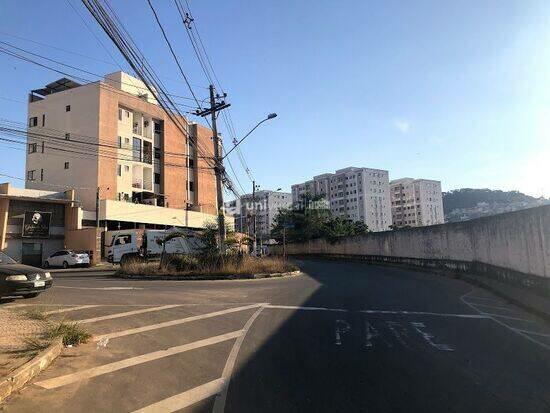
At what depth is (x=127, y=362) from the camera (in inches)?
284

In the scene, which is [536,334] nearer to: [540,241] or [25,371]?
[540,241]

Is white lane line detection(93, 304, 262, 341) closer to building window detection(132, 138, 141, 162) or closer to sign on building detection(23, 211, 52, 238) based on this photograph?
sign on building detection(23, 211, 52, 238)

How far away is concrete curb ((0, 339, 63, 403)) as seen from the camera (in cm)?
556

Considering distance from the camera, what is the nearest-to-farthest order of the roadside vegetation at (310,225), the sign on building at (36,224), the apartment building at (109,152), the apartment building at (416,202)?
the sign on building at (36,224)
the apartment building at (109,152)
the roadside vegetation at (310,225)
the apartment building at (416,202)

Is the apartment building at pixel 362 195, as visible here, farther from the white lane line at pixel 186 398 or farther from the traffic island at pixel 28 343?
the white lane line at pixel 186 398

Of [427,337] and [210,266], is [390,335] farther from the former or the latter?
[210,266]

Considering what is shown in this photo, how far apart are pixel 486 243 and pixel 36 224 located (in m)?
38.4

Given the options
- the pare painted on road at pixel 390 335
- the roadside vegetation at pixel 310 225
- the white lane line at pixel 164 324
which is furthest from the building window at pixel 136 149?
the pare painted on road at pixel 390 335

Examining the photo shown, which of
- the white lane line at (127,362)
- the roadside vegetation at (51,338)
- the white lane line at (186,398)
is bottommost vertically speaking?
the white lane line at (186,398)

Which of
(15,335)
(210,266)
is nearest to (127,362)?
(15,335)

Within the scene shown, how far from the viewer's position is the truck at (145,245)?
33469mm

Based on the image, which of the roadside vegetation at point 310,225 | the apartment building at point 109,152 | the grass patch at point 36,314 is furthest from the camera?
the roadside vegetation at point 310,225

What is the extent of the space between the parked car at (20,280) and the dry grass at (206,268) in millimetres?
10321

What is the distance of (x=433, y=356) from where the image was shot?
7.43 meters
